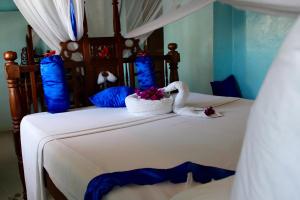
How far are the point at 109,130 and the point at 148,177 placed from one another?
746 mm

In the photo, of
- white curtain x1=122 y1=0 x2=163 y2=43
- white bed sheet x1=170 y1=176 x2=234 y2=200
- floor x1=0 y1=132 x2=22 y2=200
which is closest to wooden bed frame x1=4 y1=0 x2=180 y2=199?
white curtain x1=122 y1=0 x2=163 y2=43

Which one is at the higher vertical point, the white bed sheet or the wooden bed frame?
the wooden bed frame

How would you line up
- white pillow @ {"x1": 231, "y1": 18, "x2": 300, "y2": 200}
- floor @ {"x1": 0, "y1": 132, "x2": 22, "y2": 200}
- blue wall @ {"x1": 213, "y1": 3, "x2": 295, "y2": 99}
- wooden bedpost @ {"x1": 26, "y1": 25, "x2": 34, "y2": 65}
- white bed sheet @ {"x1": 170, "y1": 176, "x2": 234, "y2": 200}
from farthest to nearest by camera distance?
wooden bedpost @ {"x1": 26, "y1": 25, "x2": 34, "y2": 65}
blue wall @ {"x1": 213, "y1": 3, "x2": 295, "y2": 99}
floor @ {"x1": 0, "y1": 132, "x2": 22, "y2": 200}
white bed sheet @ {"x1": 170, "y1": 176, "x2": 234, "y2": 200}
white pillow @ {"x1": 231, "y1": 18, "x2": 300, "y2": 200}

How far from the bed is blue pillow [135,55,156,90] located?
124mm

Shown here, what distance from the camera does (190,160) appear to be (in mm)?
1297

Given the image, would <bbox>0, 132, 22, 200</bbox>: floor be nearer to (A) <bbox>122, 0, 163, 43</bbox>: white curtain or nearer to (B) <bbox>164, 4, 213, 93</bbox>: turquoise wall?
(A) <bbox>122, 0, 163, 43</bbox>: white curtain

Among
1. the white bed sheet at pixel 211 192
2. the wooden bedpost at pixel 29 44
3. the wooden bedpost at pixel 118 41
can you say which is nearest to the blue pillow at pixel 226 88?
the wooden bedpost at pixel 118 41

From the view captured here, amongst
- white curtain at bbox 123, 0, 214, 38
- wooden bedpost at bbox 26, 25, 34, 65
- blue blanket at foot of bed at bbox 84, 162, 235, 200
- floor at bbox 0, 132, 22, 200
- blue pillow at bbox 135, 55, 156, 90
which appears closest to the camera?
blue blanket at foot of bed at bbox 84, 162, 235, 200

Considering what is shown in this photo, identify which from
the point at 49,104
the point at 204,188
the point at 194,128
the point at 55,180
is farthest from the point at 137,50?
the point at 204,188

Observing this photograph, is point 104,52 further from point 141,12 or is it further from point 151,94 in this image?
point 151,94

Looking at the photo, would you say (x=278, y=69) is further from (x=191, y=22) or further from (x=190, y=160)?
(x=191, y=22)

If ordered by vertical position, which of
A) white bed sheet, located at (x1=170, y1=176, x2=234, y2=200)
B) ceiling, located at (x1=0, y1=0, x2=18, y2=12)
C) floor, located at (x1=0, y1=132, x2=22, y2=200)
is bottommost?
floor, located at (x1=0, y1=132, x2=22, y2=200)

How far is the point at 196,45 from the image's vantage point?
350 cm

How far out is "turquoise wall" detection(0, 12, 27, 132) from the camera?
4.58 m
